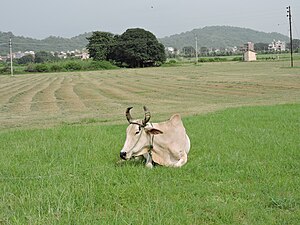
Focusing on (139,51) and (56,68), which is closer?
(56,68)

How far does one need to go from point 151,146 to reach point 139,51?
316 feet

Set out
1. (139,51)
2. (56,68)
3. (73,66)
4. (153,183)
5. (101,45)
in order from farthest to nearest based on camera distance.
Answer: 1. (101,45)
2. (139,51)
3. (56,68)
4. (73,66)
5. (153,183)

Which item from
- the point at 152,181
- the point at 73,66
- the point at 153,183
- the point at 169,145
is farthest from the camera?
the point at 73,66

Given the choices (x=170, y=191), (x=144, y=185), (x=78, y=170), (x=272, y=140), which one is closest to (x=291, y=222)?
(x=170, y=191)

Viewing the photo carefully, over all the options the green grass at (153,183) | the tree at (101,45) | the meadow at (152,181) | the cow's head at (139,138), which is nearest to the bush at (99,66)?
the tree at (101,45)

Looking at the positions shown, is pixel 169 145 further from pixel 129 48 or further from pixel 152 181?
pixel 129 48

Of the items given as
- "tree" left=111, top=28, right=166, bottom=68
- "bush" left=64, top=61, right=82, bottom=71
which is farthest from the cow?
"tree" left=111, top=28, right=166, bottom=68

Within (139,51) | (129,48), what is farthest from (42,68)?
(139,51)

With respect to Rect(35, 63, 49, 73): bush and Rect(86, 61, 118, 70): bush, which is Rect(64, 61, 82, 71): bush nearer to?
Rect(86, 61, 118, 70): bush

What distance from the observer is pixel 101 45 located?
4407 inches

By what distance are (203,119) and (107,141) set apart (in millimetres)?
4766

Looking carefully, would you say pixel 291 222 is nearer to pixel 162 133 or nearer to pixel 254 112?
pixel 162 133

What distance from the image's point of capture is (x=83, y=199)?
540 centimetres

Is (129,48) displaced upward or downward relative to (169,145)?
upward
